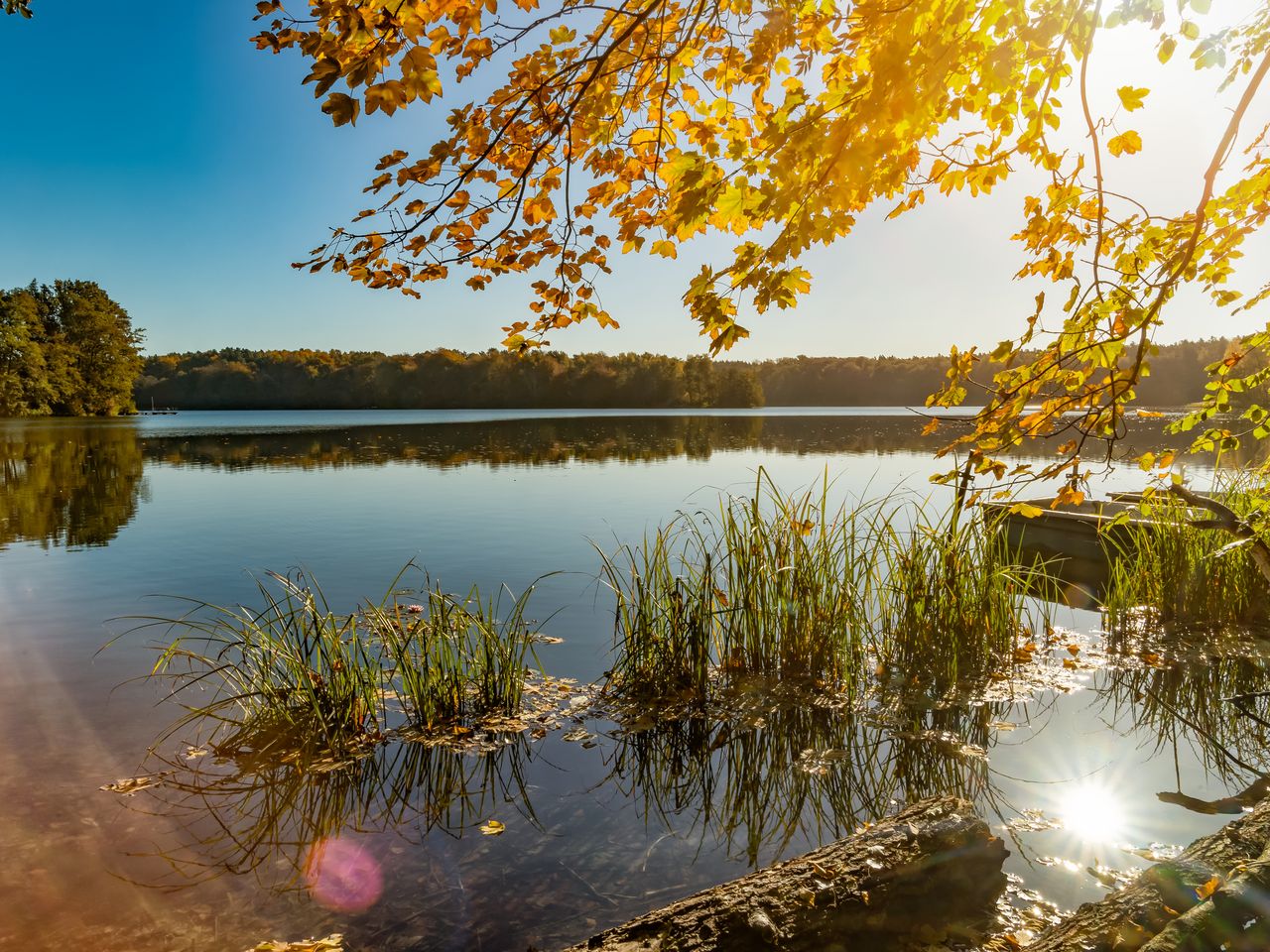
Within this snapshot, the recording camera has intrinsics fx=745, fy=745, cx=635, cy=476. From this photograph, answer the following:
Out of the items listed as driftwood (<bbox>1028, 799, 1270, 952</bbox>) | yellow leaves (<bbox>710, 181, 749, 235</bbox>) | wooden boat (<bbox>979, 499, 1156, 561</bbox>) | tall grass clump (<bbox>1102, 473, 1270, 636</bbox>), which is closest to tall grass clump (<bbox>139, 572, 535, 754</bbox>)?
yellow leaves (<bbox>710, 181, 749, 235</bbox>)

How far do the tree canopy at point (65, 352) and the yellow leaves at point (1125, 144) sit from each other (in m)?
66.9

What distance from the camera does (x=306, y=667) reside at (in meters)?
4.47

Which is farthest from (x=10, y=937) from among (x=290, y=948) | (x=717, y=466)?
(x=717, y=466)

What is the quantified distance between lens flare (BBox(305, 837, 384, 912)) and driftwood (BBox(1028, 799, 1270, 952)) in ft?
8.47

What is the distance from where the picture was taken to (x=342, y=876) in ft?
10.9

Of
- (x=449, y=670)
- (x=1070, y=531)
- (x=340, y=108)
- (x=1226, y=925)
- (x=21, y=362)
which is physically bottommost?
(x=1070, y=531)

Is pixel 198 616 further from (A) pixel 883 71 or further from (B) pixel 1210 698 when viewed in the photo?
(B) pixel 1210 698

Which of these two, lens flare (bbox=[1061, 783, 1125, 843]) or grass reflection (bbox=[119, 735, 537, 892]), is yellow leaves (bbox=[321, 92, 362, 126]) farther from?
lens flare (bbox=[1061, 783, 1125, 843])

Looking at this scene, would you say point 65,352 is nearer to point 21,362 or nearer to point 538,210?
point 21,362

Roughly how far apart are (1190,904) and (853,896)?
973 mm

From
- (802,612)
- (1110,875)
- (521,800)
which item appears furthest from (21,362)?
(1110,875)

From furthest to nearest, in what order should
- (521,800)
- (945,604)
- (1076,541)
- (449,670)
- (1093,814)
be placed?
(1076,541), (945,604), (449,670), (521,800), (1093,814)

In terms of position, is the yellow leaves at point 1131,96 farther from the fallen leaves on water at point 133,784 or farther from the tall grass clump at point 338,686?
the fallen leaves on water at point 133,784

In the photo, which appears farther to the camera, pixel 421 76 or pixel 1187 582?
pixel 1187 582
